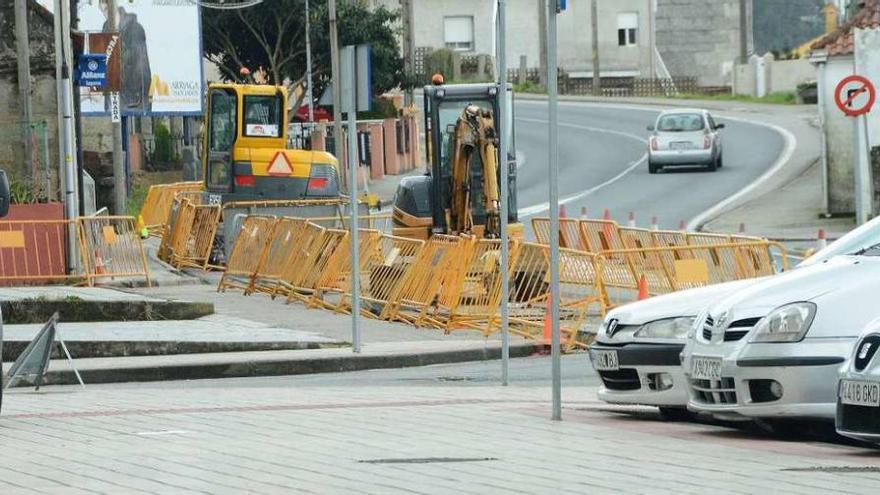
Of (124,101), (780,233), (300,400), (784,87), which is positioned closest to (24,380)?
(300,400)

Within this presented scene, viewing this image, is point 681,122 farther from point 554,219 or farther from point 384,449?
point 384,449

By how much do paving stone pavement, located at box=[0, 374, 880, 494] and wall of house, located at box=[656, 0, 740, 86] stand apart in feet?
321

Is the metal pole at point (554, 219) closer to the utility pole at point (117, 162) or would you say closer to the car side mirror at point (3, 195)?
the car side mirror at point (3, 195)

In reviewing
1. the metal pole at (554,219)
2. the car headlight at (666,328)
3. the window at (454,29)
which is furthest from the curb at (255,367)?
the window at (454,29)

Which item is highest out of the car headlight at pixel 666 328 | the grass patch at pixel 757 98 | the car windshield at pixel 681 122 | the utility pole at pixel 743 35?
the utility pole at pixel 743 35

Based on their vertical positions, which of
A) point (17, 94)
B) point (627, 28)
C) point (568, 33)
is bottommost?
point (17, 94)

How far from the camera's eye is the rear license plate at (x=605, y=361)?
1316 centimetres

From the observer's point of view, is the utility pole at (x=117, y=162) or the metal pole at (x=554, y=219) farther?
the utility pole at (x=117, y=162)

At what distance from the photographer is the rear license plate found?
1316cm

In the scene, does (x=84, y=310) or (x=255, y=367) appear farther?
(x=84, y=310)

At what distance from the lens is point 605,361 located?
13.3m

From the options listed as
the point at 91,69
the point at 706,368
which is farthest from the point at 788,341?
the point at 91,69

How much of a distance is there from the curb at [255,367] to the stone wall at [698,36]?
305 ft

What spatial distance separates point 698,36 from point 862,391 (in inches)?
4055
